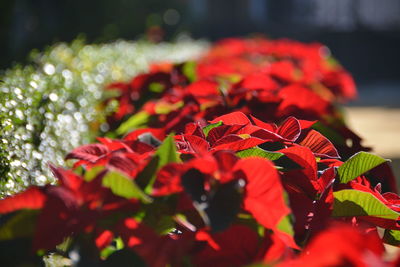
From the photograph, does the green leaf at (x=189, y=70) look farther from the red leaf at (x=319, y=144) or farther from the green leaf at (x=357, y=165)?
the green leaf at (x=357, y=165)

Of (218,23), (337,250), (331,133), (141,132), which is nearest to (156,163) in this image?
(337,250)

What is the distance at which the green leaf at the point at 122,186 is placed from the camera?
1.09 metres

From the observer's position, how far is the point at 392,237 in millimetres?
1542

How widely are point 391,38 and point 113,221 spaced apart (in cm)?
1964

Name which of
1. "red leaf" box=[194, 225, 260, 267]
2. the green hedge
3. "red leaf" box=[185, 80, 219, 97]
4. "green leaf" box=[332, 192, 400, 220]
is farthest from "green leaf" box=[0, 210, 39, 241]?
"red leaf" box=[185, 80, 219, 97]

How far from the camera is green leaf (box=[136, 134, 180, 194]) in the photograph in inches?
47.1

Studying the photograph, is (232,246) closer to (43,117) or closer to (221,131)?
(221,131)

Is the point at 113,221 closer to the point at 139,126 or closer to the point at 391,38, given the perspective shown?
the point at 139,126

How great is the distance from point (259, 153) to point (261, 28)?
20836 millimetres

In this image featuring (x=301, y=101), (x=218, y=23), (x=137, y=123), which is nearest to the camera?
(x=301, y=101)

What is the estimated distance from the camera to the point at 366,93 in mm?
15773

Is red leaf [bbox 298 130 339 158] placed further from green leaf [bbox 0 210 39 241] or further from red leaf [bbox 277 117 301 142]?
green leaf [bbox 0 210 39 241]

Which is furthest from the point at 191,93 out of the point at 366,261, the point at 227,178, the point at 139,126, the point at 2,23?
the point at 2,23

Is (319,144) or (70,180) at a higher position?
(70,180)
